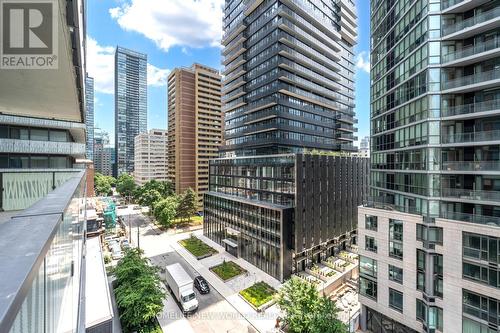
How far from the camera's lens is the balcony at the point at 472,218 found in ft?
56.0

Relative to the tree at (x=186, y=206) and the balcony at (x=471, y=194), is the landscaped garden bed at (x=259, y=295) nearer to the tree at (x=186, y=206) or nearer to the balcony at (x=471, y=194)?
the balcony at (x=471, y=194)

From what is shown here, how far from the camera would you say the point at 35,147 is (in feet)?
41.0

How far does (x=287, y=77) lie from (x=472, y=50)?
1028 inches

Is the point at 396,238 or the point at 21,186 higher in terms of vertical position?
the point at 21,186

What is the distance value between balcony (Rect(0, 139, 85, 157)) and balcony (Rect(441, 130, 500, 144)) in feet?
89.8

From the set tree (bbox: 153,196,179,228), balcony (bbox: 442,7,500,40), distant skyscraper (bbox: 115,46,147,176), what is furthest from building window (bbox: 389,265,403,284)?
distant skyscraper (bbox: 115,46,147,176)

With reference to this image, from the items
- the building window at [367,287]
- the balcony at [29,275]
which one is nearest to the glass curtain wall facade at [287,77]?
the building window at [367,287]

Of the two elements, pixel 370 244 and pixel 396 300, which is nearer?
pixel 396 300

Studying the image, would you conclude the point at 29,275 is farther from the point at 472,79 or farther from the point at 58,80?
the point at 472,79

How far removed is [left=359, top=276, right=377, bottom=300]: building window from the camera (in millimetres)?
23766

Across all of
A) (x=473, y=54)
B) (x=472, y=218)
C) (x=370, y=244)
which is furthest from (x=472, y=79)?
(x=370, y=244)

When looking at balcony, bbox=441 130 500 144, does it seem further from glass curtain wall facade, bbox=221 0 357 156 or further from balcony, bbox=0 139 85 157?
balcony, bbox=0 139 85 157

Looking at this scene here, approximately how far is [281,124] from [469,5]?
83.8 ft

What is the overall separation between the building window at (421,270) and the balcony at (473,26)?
18.0 metres
